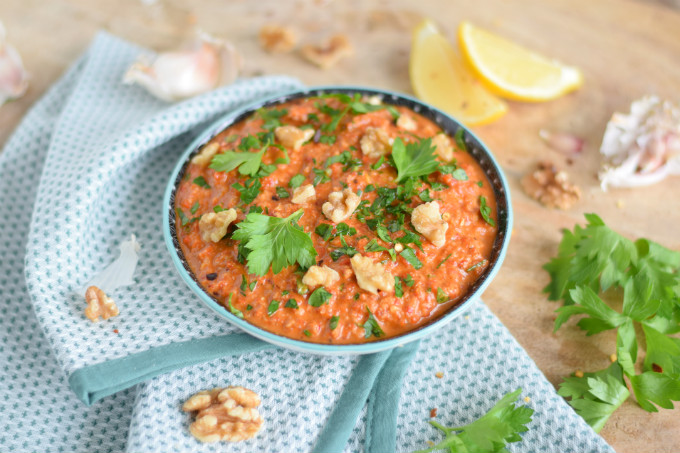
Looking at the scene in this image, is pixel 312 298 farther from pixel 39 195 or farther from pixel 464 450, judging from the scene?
pixel 39 195

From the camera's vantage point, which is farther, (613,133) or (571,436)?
(613,133)

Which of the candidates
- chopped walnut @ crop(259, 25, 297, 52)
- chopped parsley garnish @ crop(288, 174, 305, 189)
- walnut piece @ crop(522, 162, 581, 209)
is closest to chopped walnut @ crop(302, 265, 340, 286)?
chopped parsley garnish @ crop(288, 174, 305, 189)

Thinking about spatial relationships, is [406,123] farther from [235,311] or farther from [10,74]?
[10,74]

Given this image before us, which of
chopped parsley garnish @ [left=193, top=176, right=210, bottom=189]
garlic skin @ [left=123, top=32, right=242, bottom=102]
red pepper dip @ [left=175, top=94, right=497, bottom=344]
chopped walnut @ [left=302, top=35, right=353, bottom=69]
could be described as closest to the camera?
red pepper dip @ [left=175, top=94, right=497, bottom=344]

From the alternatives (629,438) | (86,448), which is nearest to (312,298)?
(86,448)

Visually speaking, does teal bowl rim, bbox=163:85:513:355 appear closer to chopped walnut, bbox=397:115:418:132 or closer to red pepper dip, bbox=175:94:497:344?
red pepper dip, bbox=175:94:497:344

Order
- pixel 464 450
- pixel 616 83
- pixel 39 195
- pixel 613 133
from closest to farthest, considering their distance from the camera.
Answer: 1. pixel 464 450
2. pixel 39 195
3. pixel 613 133
4. pixel 616 83
